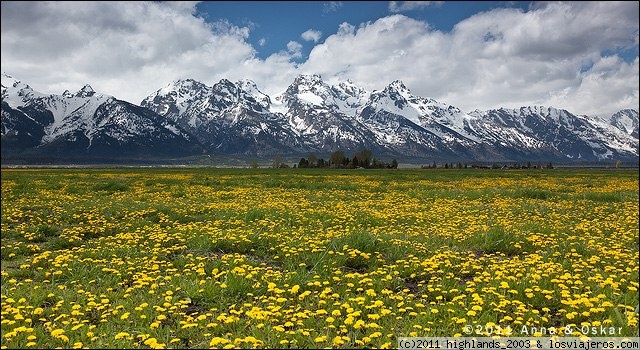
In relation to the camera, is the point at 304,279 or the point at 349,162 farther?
the point at 349,162

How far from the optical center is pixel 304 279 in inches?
372

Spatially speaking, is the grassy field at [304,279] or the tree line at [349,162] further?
the tree line at [349,162]

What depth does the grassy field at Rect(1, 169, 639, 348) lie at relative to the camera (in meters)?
6.95

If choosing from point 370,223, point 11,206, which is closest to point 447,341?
point 370,223

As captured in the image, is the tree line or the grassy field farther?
the tree line

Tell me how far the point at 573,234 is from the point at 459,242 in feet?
14.4

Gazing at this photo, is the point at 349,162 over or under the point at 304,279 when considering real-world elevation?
→ over

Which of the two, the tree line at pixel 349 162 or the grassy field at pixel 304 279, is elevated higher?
the tree line at pixel 349 162

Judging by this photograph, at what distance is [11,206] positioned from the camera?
20.6m

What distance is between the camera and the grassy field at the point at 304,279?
22.8 ft

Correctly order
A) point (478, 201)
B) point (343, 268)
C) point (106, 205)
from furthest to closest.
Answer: point (478, 201), point (106, 205), point (343, 268)

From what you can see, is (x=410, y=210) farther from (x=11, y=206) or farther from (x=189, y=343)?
(x=11, y=206)

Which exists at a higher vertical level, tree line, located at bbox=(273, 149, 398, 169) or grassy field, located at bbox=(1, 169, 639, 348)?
tree line, located at bbox=(273, 149, 398, 169)

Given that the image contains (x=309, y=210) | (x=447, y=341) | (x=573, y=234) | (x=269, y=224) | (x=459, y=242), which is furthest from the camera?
(x=309, y=210)
